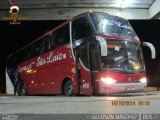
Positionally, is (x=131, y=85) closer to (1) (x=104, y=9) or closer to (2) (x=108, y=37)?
(2) (x=108, y=37)

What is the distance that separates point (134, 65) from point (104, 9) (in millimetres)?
10885

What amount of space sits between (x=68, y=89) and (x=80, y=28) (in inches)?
97.4

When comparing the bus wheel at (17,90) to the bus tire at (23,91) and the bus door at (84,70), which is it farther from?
the bus door at (84,70)

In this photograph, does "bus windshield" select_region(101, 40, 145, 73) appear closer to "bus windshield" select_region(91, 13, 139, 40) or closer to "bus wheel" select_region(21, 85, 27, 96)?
"bus windshield" select_region(91, 13, 139, 40)

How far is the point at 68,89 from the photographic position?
15352mm

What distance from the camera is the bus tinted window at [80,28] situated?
14.3 metres

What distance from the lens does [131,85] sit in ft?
46.9

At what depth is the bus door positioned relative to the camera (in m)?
14.0

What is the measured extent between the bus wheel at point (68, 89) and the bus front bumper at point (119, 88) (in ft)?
5.62

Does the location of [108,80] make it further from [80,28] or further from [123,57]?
[80,28]

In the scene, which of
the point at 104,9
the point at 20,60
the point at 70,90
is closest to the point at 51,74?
the point at 70,90

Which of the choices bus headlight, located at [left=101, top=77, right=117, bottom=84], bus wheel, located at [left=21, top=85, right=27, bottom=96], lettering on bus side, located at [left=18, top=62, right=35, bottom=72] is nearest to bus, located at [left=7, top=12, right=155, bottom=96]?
bus headlight, located at [left=101, top=77, right=117, bottom=84]

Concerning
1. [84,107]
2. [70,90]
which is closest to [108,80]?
[70,90]

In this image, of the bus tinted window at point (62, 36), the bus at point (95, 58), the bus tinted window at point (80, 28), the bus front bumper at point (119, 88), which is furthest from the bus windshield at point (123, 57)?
the bus tinted window at point (62, 36)
